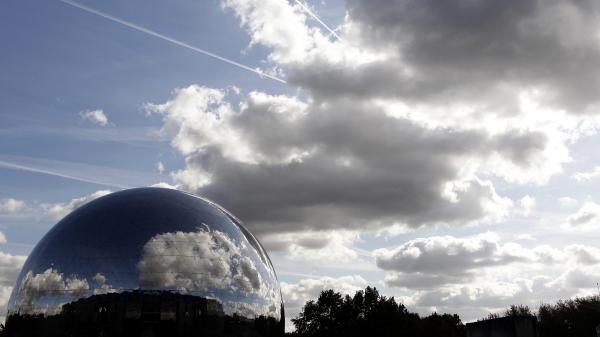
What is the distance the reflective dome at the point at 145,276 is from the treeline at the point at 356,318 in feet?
167

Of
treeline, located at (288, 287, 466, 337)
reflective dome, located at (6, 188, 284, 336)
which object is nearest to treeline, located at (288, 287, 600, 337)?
treeline, located at (288, 287, 466, 337)

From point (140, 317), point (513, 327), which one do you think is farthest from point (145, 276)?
point (513, 327)

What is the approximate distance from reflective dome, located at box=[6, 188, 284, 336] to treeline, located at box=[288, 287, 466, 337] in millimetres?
50765

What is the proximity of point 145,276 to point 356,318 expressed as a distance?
2368 inches

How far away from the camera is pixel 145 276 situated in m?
22.1

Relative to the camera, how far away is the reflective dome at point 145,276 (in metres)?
21.6

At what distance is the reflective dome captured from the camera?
2162 centimetres

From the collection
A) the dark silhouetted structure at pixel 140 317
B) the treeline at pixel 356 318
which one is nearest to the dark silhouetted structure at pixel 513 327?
the dark silhouetted structure at pixel 140 317

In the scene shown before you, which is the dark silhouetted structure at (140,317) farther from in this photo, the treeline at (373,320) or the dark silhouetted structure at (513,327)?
the treeline at (373,320)

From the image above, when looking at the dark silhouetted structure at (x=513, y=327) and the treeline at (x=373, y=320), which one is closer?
the dark silhouetted structure at (x=513, y=327)

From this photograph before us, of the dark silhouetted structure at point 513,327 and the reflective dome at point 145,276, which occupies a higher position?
the reflective dome at point 145,276

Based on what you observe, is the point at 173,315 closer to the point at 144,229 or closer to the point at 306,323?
the point at 144,229

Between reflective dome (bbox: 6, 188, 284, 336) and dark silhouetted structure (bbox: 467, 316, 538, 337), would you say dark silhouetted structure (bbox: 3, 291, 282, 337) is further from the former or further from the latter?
dark silhouetted structure (bbox: 467, 316, 538, 337)

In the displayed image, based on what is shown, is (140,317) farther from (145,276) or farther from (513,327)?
(513,327)
